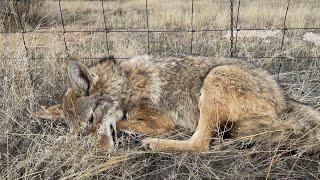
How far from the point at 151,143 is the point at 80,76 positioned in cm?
91

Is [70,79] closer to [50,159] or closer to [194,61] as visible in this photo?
[50,159]

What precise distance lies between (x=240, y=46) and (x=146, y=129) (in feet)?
11.9

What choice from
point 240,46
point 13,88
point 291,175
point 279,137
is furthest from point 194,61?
point 240,46

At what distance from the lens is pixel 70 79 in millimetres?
3771

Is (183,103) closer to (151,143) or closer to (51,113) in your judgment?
(151,143)

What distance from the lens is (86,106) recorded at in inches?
147

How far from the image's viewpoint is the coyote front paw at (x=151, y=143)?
147 inches

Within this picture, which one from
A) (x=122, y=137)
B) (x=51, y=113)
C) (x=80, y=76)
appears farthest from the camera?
(x=51, y=113)

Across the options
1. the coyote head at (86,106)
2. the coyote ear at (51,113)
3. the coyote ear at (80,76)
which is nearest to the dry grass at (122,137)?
the coyote ear at (51,113)

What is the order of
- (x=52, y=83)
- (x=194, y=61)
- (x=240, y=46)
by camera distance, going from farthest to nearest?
(x=240, y=46) < (x=52, y=83) < (x=194, y=61)

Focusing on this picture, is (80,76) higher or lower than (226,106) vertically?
higher

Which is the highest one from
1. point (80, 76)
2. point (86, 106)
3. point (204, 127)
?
point (80, 76)

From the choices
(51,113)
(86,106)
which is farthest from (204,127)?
(51,113)

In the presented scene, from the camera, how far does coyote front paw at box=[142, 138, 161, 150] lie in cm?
372
